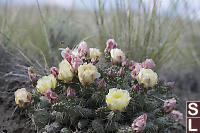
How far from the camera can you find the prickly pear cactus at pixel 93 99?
1519mm

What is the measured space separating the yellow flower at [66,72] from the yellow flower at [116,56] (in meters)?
0.30

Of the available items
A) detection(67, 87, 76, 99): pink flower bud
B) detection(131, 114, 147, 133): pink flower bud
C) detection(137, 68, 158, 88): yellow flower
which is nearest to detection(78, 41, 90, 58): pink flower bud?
detection(67, 87, 76, 99): pink flower bud

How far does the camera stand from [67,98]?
1.56 m

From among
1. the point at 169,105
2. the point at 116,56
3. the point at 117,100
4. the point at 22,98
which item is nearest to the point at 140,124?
the point at 117,100

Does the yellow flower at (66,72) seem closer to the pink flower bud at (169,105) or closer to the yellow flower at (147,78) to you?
the yellow flower at (147,78)

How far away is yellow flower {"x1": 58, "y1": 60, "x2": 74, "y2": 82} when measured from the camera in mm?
1551

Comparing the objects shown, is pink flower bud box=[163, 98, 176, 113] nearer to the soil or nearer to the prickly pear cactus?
the prickly pear cactus

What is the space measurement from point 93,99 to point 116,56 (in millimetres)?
306

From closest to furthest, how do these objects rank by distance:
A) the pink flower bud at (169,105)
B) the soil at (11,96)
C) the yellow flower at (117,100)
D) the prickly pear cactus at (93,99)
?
the yellow flower at (117,100) < the prickly pear cactus at (93,99) < the pink flower bud at (169,105) < the soil at (11,96)

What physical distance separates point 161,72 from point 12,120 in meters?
1.70
